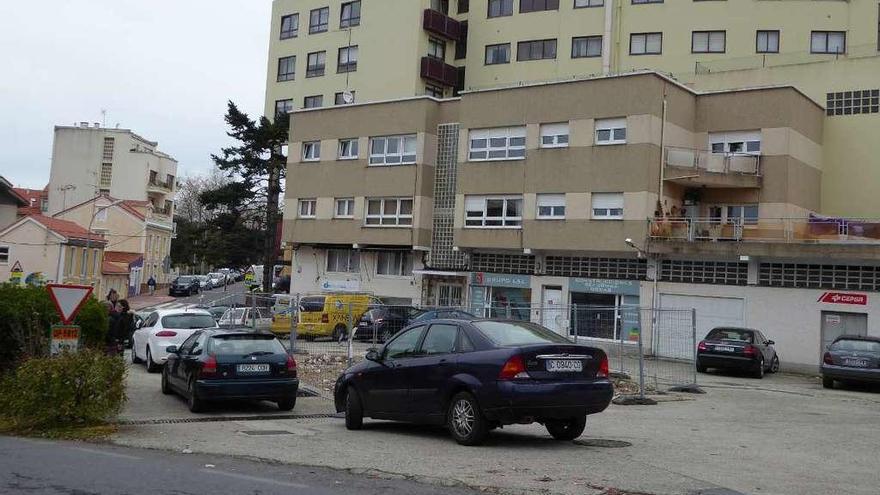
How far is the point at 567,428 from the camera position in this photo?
35.1ft

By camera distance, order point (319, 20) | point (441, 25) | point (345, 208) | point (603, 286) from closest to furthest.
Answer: point (603, 286) → point (345, 208) → point (441, 25) → point (319, 20)

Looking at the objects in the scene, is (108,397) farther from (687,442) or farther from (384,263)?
(384,263)

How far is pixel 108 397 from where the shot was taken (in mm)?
11750

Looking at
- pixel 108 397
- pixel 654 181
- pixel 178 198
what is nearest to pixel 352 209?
pixel 654 181

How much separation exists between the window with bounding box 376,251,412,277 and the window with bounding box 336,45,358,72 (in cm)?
1416

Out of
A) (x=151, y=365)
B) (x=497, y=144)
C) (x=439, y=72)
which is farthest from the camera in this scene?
(x=439, y=72)

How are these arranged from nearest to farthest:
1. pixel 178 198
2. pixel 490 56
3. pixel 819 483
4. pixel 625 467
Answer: pixel 819 483 < pixel 625 467 < pixel 490 56 < pixel 178 198

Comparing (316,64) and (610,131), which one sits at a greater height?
(316,64)

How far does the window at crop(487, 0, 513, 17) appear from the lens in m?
47.9

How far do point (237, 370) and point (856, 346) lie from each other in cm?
1626

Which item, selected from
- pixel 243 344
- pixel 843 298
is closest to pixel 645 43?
pixel 843 298

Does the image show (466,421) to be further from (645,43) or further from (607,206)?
(645,43)

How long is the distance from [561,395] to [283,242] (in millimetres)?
36849

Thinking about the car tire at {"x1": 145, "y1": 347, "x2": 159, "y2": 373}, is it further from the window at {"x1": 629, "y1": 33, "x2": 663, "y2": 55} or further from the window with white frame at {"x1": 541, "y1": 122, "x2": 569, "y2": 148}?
the window at {"x1": 629, "y1": 33, "x2": 663, "y2": 55}
